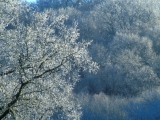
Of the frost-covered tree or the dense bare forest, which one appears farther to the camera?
the dense bare forest

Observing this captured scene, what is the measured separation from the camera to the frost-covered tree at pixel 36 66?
10.8 metres

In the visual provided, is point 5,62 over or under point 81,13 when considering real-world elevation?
→ over

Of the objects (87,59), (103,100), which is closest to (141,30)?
(103,100)

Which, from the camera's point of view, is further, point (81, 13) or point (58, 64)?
point (81, 13)

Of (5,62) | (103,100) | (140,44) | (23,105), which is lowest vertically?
(103,100)

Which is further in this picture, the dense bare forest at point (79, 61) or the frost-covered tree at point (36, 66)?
the dense bare forest at point (79, 61)

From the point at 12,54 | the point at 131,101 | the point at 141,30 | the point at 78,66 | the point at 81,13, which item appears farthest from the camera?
the point at 81,13

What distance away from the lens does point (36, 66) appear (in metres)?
10.8

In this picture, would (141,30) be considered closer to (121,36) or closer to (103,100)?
(121,36)

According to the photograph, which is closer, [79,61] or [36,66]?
[36,66]

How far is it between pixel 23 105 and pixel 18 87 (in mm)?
668

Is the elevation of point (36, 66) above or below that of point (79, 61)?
below

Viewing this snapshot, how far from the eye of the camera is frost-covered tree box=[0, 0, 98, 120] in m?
10.8

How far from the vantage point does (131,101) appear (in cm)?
3944
